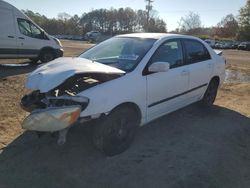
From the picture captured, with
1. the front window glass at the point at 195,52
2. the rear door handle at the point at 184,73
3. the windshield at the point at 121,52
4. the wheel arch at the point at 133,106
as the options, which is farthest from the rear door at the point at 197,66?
the wheel arch at the point at 133,106

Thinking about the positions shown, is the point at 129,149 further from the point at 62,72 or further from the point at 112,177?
the point at 62,72

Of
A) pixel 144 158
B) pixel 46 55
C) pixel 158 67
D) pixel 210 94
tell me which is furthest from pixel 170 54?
pixel 46 55

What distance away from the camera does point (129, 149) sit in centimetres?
505

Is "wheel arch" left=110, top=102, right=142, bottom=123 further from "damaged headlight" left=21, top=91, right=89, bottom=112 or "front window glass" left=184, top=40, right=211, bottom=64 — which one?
"front window glass" left=184, top=40, right=211, bottom=64

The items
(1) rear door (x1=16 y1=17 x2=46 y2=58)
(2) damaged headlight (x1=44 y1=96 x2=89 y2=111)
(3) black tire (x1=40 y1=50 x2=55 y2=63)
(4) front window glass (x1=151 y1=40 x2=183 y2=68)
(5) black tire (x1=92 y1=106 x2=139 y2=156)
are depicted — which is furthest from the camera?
(3) black tire (x1=40 y1=50 x2=55 y2=63)

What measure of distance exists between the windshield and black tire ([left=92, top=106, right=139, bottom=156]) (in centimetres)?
70

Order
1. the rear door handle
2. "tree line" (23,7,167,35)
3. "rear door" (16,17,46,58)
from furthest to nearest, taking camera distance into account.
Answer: "tree line" (23,7,167,35), "rear door" (16,17,46,58), the rear door handle

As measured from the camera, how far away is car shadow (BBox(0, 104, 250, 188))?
416 centimetres

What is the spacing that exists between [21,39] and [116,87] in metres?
10.1

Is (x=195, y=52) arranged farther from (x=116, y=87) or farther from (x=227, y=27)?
(x=227, y=27)

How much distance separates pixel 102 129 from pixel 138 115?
833mm

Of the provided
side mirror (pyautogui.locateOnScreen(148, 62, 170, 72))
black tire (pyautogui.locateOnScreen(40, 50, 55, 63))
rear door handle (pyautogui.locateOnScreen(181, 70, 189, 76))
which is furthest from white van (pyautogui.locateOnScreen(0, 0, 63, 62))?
side mirror (pyautogui.locateOnScreen(148, 62, 170, 72))

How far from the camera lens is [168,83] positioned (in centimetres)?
561

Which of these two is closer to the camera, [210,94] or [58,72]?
[58,72]
